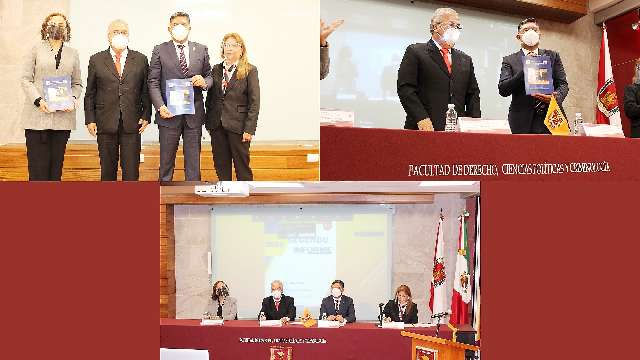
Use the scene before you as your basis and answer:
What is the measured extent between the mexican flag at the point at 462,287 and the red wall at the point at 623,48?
223 cm

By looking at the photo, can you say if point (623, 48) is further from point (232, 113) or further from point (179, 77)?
point (179, 77)

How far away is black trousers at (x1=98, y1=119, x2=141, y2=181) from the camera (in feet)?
9.55

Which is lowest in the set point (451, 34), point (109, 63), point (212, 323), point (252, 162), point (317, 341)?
point (317, 341)

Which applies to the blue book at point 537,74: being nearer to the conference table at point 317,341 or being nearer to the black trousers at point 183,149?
the black trousers at point 183,149

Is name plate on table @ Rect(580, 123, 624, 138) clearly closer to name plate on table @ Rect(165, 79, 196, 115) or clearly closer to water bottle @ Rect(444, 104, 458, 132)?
water bottle @ Rect(444, 104, 458, 132)

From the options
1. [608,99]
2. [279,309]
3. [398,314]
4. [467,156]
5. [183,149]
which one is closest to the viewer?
[183,149]

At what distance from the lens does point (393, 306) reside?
6918 millimetres

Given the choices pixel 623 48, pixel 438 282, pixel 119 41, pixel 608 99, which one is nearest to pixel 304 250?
pixel 438 282

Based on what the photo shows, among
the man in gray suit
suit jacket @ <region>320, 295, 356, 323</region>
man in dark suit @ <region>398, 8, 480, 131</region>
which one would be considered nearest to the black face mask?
the man in gray suit

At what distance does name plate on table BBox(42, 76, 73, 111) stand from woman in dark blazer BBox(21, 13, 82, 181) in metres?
0.01

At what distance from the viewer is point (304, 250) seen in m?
8.02

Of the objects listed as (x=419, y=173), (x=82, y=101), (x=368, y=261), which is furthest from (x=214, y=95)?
(x=368, y=261)

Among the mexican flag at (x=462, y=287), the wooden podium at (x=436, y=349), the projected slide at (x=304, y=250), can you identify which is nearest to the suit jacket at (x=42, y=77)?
the wooden podium at (x=436, y=349)

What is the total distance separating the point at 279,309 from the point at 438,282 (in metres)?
2.00
